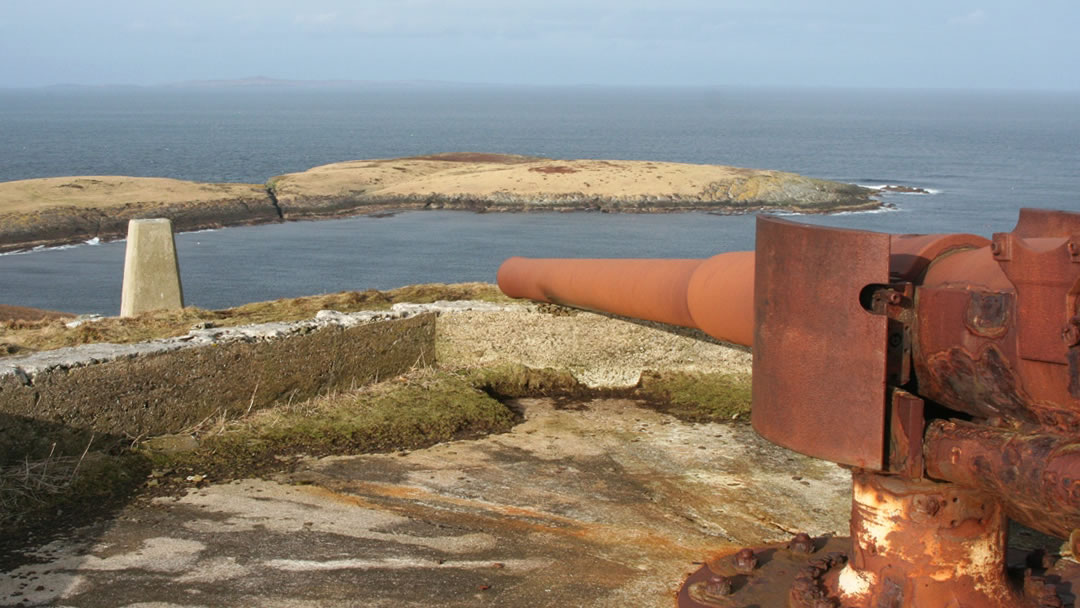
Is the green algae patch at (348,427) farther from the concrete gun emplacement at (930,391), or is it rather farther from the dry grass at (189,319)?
the concrete gun emplacement at (930,391)

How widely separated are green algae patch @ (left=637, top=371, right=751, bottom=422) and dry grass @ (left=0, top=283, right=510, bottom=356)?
1359 millimetres

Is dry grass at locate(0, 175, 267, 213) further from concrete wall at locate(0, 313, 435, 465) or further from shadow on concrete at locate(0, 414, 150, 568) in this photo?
shadow on concrete at locate(0, 414, 150, 568)

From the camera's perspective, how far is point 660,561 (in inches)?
172

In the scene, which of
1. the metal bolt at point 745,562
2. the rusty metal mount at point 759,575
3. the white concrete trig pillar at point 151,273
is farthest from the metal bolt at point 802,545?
the white concrete trig pillar at point 151,273

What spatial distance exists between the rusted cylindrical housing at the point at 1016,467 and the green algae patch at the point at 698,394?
340 cm

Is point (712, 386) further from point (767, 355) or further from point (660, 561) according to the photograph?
point (767, 355)

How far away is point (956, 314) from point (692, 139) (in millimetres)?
107264

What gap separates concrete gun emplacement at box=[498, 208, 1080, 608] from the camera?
2.68 meters

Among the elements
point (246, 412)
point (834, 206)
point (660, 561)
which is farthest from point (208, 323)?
point (834, 206)

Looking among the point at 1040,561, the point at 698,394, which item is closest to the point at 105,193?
the point at 698,394

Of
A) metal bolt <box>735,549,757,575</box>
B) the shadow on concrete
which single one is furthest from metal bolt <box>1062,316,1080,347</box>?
the shadow on concrete

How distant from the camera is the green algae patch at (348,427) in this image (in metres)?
5.52

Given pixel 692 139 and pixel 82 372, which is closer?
pixel 82 372

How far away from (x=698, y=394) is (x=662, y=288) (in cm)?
236
